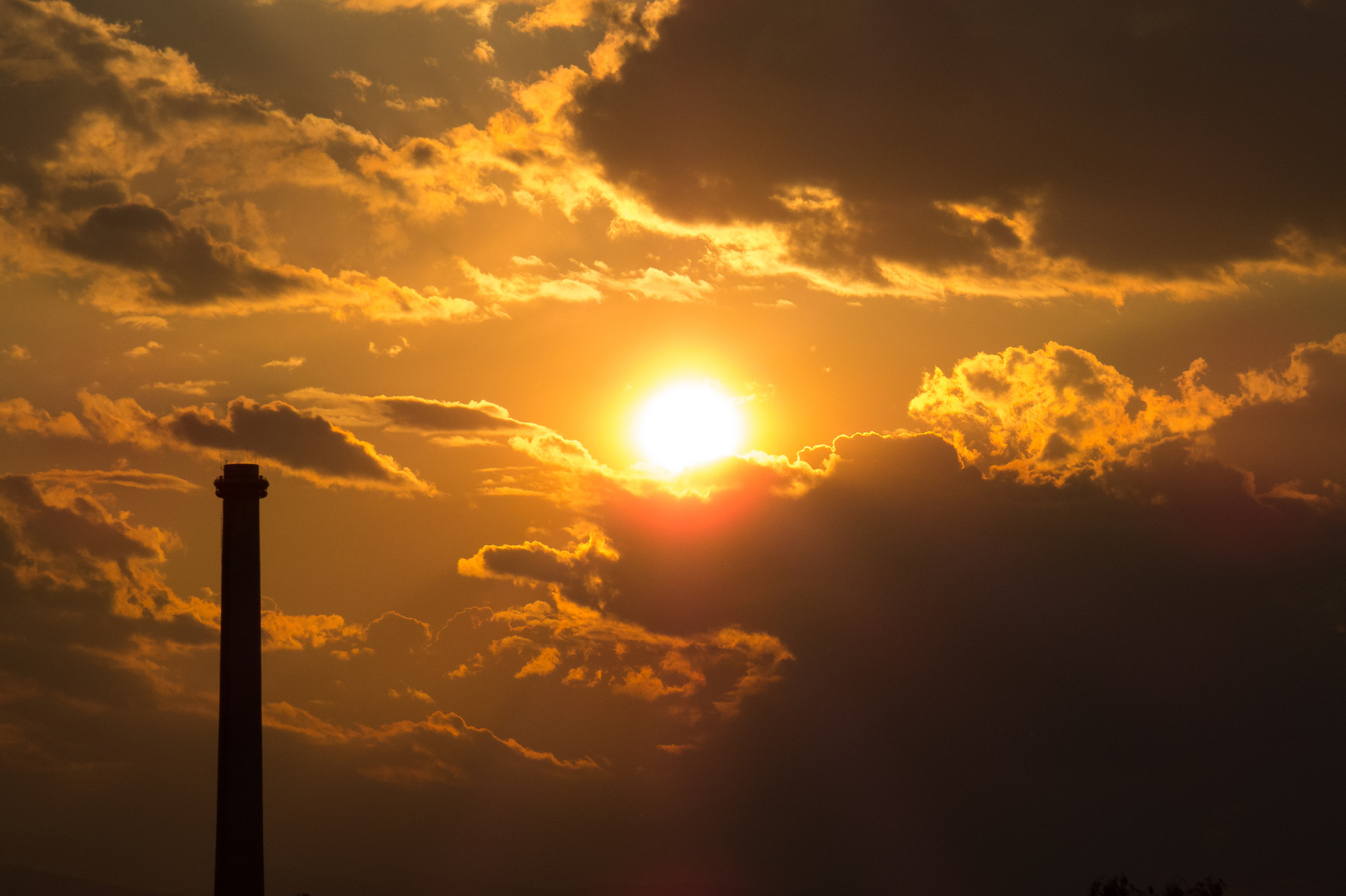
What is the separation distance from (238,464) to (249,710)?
13.3 m

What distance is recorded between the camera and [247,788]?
6600 cm

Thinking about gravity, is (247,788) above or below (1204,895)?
above

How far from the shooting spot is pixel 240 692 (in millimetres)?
66562

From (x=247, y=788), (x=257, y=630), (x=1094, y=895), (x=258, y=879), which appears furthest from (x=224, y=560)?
(x=1094, y=895)

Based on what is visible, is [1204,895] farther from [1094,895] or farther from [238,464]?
[238,464]

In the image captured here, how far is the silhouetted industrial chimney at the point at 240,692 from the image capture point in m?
65.2

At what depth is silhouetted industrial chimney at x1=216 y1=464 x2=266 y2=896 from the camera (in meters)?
65.2

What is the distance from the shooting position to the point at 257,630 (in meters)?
68.1

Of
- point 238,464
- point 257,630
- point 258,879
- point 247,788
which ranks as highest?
point 238,464

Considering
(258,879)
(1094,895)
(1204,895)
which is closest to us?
(258,879)

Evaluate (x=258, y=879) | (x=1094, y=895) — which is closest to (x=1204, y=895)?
(x=1094, y=895)

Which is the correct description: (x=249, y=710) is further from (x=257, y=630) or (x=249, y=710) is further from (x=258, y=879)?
(x=258, y=879)

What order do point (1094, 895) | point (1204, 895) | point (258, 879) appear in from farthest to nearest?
1. point (1094, 895)
2. point (1204, 895)
3. point (258, 879)

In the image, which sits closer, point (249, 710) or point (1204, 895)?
point (249, 710)
